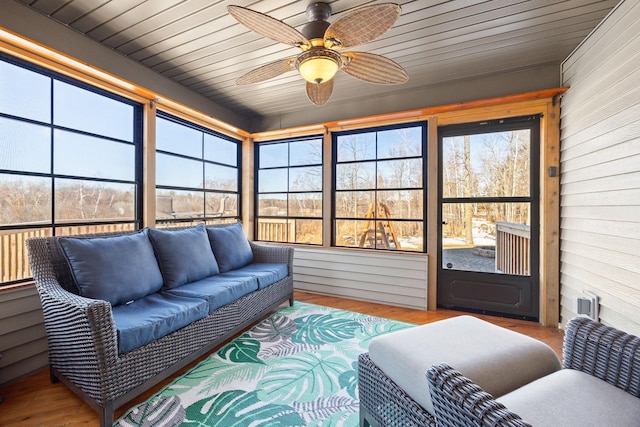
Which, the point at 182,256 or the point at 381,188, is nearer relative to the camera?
the point at 182,256

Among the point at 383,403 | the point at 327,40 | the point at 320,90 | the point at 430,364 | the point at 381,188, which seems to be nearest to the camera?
the point at 430,364

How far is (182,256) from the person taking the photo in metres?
2.47

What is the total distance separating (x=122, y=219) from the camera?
2.73 m

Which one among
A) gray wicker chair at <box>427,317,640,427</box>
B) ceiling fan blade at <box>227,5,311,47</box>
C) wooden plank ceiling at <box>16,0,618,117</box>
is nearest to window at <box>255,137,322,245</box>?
wooden plank ceiling at <box>16,0,618,117</box>

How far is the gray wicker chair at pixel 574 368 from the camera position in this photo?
695mm

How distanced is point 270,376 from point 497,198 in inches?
113

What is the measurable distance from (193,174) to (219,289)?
1.82 meters

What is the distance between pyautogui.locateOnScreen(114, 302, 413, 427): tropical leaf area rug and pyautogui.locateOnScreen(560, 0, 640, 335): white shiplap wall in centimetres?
171

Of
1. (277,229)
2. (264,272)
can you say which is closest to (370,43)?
(264,272)

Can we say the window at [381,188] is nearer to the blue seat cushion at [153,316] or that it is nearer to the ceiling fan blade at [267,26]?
the ceiling fan blade at [267,26]

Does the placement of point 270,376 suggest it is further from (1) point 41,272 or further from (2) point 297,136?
(2) point 297,136

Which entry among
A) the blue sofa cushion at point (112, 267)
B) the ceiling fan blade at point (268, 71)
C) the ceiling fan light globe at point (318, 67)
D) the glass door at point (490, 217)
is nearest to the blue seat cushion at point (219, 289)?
the blue sofa cushion at point (112, 267)

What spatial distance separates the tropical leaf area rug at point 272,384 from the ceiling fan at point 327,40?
2026mm

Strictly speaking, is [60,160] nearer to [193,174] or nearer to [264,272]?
[193,174]
